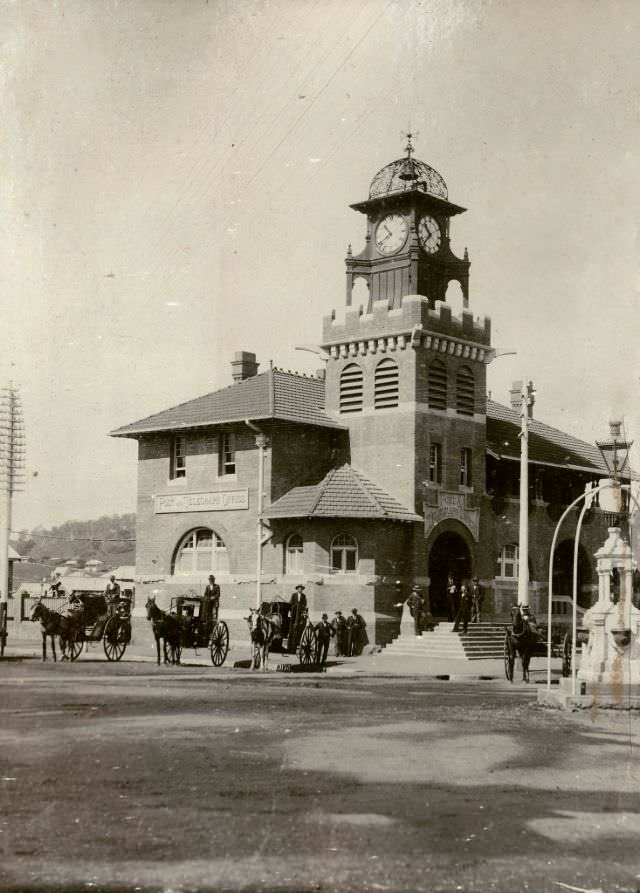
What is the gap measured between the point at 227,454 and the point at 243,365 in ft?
16.1

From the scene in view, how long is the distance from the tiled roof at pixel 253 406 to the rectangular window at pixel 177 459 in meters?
0.74

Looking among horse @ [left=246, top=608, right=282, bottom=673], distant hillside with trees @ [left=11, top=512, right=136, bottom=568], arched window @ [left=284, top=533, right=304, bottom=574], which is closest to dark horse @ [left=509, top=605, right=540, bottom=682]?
horse @ [left=246, top=608, right=282, bottom=673]

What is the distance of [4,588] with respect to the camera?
40.9 meters

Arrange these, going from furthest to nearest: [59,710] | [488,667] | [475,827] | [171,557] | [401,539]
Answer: [171,557]
[401,539]
[488,667]
[59,710]
[475,827]

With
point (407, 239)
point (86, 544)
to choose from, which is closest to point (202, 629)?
point (407, 239)

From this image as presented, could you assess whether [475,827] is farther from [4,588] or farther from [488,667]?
[4,588]

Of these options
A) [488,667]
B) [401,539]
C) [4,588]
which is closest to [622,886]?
[488,667]

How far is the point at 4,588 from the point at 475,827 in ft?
115

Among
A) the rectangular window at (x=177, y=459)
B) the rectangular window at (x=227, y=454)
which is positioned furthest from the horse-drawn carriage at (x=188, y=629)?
the rectangular window at (x=177, y=459)

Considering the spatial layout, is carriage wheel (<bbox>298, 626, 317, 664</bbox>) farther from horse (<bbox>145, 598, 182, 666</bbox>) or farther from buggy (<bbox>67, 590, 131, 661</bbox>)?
buggy (<bbox>67, 590, 131, 661</bbox>)

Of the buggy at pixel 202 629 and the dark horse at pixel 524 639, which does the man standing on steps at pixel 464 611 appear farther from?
the dark horse at pixel 524 639

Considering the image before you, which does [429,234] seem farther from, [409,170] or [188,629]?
[188,629]

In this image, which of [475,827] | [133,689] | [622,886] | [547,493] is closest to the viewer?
[622,886]

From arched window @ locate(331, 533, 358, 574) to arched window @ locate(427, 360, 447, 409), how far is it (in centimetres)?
491
